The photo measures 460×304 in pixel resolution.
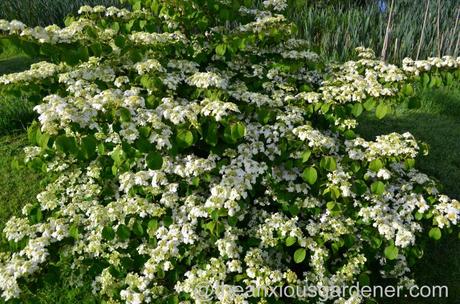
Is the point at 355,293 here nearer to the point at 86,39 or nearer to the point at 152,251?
the point at 152,251

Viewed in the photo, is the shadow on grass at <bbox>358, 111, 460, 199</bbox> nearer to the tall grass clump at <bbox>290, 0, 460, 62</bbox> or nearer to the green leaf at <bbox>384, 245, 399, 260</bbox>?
the tall grass clump at <bbox>290, 0, 460, 62</bbox>

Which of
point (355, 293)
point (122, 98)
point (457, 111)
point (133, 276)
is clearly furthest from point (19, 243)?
point (457, 111)

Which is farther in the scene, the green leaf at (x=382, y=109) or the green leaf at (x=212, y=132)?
the green leaf at (x=382, y=109)

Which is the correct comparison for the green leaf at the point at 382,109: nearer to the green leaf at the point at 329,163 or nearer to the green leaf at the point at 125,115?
the green leaf at the point at 329,163

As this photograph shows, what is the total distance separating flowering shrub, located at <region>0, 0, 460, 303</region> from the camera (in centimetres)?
273

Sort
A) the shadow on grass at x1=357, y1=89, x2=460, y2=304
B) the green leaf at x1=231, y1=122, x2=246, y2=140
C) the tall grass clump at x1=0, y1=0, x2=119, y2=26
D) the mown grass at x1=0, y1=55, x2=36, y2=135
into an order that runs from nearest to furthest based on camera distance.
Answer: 1. the green leaf at x1=231, y1=122, x2=246, y2=140
2. the shadow on grass at x1=357, y1=89, x2=460, y2=304
3. the mown grass at x1=0, y1=55, x2=36, y2=135
4. the tall grass clump at x1=0, y1=0, x2=119, y2=26

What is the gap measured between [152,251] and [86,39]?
156cm

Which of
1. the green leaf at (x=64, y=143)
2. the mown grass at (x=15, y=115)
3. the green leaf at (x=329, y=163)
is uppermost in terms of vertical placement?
the green leaf at (x=64, y=143)

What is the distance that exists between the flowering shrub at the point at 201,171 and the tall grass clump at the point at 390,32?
12.8 feet

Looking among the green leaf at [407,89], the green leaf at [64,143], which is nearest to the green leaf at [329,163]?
the green leaf at [407,89]

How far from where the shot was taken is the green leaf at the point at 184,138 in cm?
263

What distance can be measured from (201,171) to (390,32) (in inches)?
216

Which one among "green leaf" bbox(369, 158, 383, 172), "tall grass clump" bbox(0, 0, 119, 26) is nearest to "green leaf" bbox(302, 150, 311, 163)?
"green leaf" bbox(369, 158, 383, 172)

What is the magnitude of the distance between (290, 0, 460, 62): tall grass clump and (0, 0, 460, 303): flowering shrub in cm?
390
